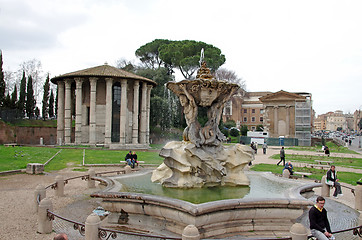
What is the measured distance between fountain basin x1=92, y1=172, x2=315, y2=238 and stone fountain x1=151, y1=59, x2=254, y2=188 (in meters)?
1.72

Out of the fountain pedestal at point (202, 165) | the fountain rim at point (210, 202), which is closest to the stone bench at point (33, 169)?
the fountain pedestal at point (202, 165)

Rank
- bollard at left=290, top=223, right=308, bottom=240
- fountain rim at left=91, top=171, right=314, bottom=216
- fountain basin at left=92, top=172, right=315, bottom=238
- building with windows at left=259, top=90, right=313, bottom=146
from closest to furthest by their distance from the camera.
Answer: bollard at left=290, top=223, right=308, bottom=240
fountain rim at left=91, top=171, right=314, bottom=216
fountain basin at left=92, top=172, right=315, bottom=238
building with windows at left=259, top=90, right=313, bottom=146

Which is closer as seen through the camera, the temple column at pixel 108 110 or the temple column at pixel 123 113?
the temple column at pixel 108 110

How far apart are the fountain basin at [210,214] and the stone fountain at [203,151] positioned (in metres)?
1.72

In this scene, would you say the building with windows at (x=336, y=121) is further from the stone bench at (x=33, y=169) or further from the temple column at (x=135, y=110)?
the stone bench at (x=33, y=169)

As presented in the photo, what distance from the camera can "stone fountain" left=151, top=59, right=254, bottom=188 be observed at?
28.8ft

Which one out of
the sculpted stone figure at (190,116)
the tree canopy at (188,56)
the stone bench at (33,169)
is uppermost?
the tree canopy at (188,56)

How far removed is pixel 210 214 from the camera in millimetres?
6406

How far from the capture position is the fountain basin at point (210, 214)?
641cm

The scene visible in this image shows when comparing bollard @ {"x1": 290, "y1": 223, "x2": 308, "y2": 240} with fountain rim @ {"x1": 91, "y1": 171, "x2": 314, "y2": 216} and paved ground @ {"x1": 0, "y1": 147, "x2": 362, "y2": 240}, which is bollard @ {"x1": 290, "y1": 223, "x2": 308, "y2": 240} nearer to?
fountain rim @ {"x1": 91, "y1": 171, "x2": 314, "y2": 216}

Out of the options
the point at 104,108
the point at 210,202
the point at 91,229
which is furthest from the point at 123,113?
the point at 91,229

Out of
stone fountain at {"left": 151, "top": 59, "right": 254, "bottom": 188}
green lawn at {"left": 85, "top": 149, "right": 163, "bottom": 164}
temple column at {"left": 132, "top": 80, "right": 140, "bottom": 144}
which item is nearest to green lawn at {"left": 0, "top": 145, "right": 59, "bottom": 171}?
green lawn at {"left": 85, "top": 149, "right": 163, "bottom": 164}

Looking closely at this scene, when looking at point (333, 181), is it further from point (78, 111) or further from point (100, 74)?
point (78, 111)

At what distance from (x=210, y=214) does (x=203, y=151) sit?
306cm
